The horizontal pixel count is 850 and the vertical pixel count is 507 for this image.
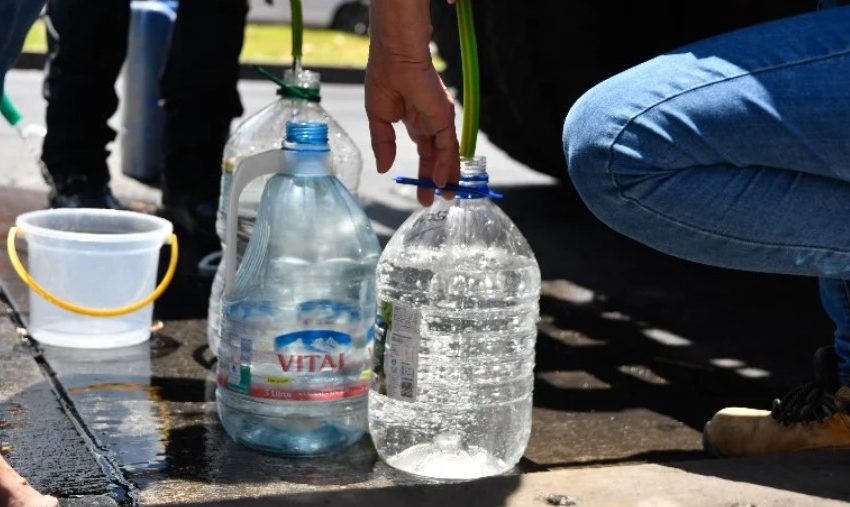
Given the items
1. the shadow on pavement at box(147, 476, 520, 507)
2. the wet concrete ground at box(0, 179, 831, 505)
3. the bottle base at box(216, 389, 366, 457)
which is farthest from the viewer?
the bottle base at box(216, 389, 366, 457)

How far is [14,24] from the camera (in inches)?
81.5

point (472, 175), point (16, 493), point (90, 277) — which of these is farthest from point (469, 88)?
point (90, 277)

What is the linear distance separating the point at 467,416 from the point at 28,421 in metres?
0.82

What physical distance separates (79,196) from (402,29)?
8.23 feet

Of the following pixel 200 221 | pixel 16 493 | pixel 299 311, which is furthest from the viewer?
pixel 200 221

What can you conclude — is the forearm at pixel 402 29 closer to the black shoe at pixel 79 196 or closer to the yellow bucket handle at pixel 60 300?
the yellow bucket handle at pixel 60 300

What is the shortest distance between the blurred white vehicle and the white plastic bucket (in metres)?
19.4

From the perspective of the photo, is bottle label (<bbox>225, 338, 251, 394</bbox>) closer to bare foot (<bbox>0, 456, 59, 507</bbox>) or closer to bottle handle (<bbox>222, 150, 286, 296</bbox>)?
bottle handle (<bbox>222, 150, 286, 296</bbox>)

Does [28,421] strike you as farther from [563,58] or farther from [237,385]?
[563,58]

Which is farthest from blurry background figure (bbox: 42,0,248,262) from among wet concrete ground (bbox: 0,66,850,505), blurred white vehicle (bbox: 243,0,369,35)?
blurred white vehicle (bbox: 243,0,369,35)

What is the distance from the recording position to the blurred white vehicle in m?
22.9

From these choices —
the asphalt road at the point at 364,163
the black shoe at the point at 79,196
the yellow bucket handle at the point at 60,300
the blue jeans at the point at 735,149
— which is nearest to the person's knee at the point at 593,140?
the blue jeans at the point at 735,149

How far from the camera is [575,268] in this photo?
437 cm

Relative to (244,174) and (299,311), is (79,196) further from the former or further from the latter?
(299,311)
